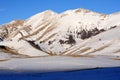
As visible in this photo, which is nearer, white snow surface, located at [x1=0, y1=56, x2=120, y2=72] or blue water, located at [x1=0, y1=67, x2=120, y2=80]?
blue water, located at [x1=0, y1=67, x2=120, y2=80]

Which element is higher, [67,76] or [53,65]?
[53,65]

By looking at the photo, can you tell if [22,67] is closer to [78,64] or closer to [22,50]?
[78,64]

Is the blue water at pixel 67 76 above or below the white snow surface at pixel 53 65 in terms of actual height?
below

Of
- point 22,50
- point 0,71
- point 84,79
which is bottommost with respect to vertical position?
point 84,79

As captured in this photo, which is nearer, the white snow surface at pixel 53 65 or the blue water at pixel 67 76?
the blue water at pixel 67 76

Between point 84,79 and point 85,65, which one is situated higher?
point 85,65

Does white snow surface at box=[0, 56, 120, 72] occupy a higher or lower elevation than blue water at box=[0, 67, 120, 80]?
higher

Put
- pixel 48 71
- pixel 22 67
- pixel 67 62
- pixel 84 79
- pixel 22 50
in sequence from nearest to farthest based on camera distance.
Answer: pixel 84 79 < pixel 48 71 < pixel 22 67 < pixel 67 62 < pixel 22 50

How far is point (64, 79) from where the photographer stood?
2143 inches

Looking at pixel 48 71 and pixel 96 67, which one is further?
pixel 96 67

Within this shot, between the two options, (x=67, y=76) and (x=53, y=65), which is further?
(x=53, y=65)

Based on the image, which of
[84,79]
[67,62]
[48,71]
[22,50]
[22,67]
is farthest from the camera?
[22,50]

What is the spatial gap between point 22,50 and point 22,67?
9884cm

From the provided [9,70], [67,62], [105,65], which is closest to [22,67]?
[9,70]
